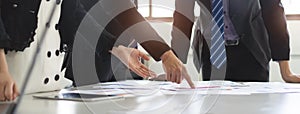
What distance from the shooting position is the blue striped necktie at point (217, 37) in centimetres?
166

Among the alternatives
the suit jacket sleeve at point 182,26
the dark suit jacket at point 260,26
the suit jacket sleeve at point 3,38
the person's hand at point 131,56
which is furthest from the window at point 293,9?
the suit jacket sleeve at point 3,38

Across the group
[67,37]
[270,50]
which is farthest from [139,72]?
[270,50]

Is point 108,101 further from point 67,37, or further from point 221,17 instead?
point 221,17

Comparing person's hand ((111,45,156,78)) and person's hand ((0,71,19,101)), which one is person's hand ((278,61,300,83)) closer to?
person's hand ((111,45,156,78))

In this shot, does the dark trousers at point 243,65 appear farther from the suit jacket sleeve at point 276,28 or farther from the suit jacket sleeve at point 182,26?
the suit jacket sleeve at point 182,26

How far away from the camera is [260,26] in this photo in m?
1.73

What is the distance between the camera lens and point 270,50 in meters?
1.71

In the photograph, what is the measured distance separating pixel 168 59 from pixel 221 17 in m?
0.65

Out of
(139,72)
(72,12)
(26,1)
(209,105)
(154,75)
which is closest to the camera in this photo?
(209,105)

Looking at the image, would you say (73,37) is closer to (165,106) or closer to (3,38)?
(3,38)

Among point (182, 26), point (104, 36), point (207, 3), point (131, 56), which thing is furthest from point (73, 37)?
point (207, 3)

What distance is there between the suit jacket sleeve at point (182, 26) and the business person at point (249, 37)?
0.05 meters

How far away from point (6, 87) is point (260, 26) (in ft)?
3.80

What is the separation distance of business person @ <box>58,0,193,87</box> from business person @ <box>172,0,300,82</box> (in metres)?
0.43
